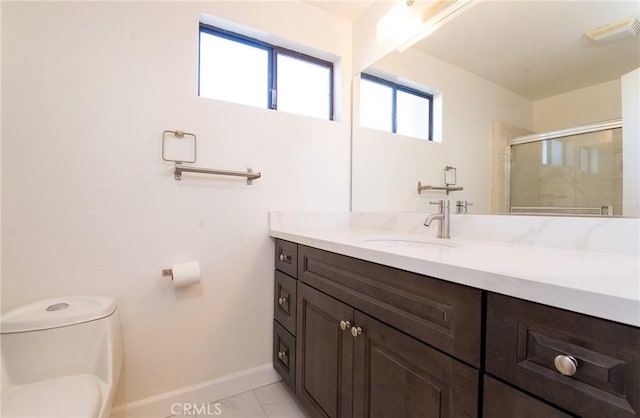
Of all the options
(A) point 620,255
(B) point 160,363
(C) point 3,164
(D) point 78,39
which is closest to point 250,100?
(D) point 78,39

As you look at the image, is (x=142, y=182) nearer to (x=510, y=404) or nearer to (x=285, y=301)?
(x=285, y=301)

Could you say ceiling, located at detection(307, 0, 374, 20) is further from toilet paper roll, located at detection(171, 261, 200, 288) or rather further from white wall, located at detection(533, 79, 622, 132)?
toilet paper roll, located at detection(171, 261, 200, 288)

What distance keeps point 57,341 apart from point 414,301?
4.06ft

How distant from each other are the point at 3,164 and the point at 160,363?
3.44ft

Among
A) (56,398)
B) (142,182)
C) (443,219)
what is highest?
(142,182)

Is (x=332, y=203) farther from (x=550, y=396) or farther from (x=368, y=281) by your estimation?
(x=550, y=396)

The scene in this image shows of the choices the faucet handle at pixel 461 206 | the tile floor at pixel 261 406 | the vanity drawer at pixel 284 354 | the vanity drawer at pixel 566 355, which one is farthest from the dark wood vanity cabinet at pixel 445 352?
the faucet handle at pixel 461 206

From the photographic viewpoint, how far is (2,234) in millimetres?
1087

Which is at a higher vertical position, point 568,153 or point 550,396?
point 568,153

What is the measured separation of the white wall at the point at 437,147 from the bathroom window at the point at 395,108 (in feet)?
0.16

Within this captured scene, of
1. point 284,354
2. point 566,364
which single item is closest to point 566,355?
point 566,364

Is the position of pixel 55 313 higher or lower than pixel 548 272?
lower

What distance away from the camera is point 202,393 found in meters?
1.45

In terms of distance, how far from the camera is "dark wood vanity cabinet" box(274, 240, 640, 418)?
0.45 m
